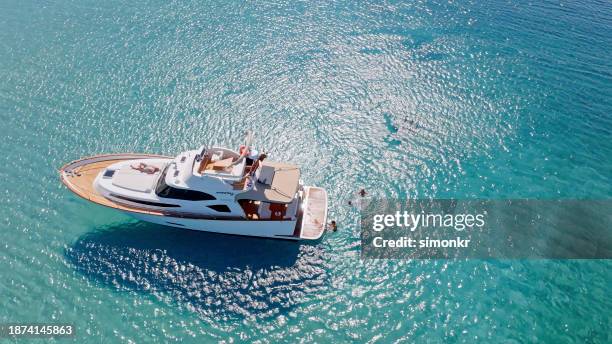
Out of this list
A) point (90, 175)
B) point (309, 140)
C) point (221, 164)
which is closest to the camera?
point (221, 164)

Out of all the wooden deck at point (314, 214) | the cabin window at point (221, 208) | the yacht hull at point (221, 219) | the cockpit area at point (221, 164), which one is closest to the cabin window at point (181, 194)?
the cabin window at point (221, 208)

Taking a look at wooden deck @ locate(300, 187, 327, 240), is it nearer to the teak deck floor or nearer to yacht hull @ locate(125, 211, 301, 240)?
yacht hull @ locate(125, 211, 301, 240)

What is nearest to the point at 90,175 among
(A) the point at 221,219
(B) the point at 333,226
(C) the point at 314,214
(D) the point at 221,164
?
(D) the point at 221,164

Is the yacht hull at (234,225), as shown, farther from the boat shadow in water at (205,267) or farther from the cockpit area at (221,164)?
the cockpit area at (221,164)

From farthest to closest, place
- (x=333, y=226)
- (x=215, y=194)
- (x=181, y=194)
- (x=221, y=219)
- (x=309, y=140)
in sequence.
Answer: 1. (x=309, y=140)
2. (x=333, y=226)
3. (x=221, y=219)
4. (x=181, y=194)
5. (x=215, y=194)

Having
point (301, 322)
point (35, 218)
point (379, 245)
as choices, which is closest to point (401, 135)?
point (379, 245)

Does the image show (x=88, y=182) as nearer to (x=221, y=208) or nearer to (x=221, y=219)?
(x=221, y=208)

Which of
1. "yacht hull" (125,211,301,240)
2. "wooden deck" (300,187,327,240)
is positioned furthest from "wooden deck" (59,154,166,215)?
"wooden deck" (300,187,327,240)

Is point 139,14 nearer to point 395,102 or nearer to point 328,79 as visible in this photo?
point 328,79
